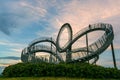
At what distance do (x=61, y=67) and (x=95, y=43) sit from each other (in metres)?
16.1

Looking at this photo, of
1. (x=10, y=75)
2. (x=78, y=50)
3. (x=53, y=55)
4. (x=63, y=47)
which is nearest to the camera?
(x=10, y=75)

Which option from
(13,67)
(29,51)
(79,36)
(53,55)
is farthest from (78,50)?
(13,67)

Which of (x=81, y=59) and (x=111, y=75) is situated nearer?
(x=111, y=75)

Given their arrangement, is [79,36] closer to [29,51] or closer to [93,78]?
[29,51]

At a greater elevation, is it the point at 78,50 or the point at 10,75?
the point at 78,50

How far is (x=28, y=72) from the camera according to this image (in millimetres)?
24953

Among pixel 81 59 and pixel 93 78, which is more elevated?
pixel 81 59

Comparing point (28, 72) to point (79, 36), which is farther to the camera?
point (79, 36)

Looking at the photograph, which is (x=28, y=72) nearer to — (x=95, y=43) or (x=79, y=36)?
(x=95, y=43)

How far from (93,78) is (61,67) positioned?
3.10 m

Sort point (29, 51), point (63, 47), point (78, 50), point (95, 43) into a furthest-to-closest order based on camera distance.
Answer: point (29, 51), point (63, 47), point (78, 50), point (95, 43)

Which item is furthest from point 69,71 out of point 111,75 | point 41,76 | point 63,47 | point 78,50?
point 63,47

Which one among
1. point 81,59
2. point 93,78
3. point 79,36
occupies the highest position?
point 79,36

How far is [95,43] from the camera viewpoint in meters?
39.6
